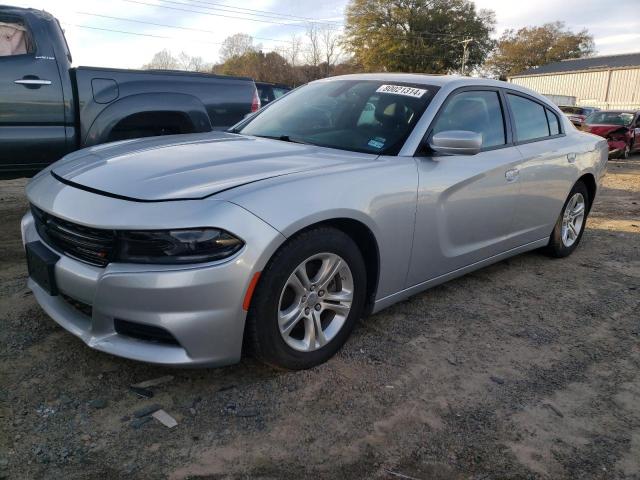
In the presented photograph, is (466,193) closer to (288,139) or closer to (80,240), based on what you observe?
(288,139)

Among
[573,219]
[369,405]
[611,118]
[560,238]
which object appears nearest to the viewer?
[369,405]

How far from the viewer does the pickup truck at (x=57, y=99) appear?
447 cm

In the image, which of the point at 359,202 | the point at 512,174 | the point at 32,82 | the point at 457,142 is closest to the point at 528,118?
the point at 512,174

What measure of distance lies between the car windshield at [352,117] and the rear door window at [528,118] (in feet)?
3.34

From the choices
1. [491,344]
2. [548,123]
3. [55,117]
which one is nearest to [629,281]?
[548,123]

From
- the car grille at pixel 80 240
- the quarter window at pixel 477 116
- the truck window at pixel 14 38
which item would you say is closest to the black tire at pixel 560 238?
the quarter window at pixel 477 116


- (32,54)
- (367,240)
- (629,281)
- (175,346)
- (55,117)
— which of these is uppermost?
(32,54)

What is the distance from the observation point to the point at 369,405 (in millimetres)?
2479

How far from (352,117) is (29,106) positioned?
290cm

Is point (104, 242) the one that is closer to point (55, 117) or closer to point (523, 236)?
point (55, 117)

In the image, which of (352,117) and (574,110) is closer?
(352,117)

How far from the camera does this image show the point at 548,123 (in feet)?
15.0

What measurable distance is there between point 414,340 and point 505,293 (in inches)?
48.6

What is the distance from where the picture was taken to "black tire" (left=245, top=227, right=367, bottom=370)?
2377mm
